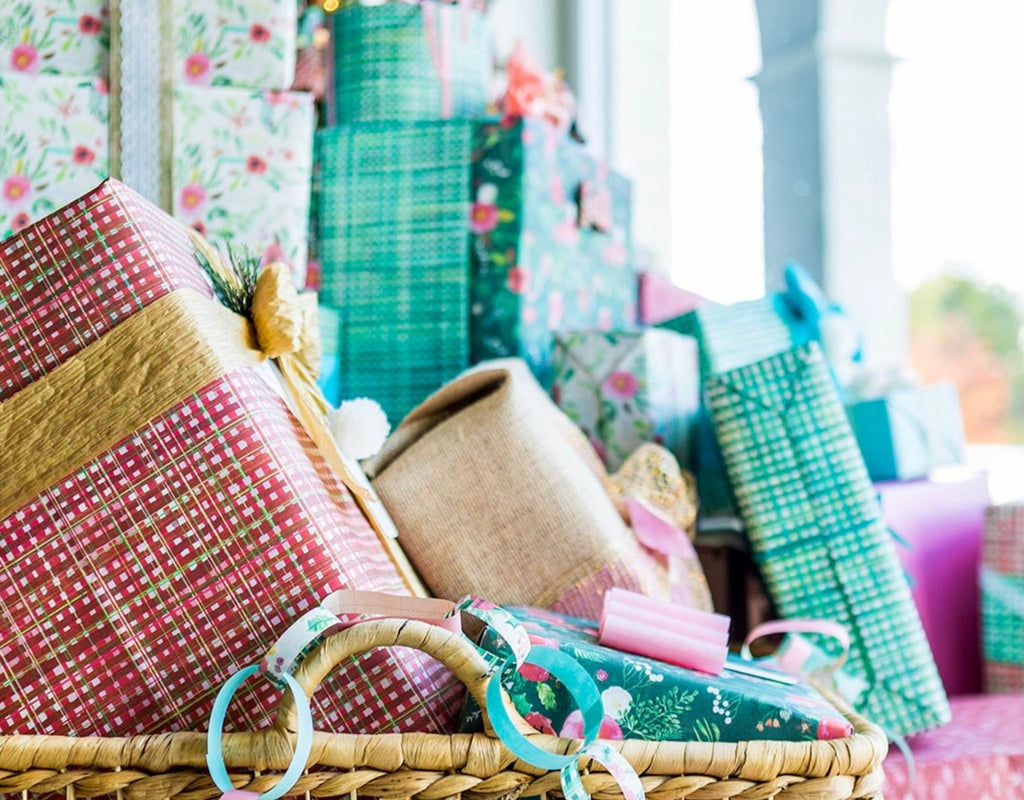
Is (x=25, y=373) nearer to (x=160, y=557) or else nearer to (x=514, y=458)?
(x=160, y=557)

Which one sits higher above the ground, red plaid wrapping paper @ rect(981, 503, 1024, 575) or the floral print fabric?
the floral print fabric

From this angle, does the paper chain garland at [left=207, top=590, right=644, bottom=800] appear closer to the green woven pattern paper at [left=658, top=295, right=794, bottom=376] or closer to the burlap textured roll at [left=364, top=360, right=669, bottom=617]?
the burlap textured roll at [left=364, top=360, right=669, bottom=617]

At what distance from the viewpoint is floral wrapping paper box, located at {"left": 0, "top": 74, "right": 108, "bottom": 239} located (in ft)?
3.39

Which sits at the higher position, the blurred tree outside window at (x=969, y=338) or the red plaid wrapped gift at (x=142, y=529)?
the red plaid wrapped gift at (x=142, y=529)

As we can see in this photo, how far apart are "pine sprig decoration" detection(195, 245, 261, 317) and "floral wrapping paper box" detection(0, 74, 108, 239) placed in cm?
34

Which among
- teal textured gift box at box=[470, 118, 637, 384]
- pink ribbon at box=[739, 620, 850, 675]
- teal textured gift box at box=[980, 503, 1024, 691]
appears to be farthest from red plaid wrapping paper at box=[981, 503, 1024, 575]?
teal textured gift box at box=[470, 118, 637, 384]

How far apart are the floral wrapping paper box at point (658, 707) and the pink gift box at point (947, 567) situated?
29.8 inches

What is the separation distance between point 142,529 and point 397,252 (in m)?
0.75

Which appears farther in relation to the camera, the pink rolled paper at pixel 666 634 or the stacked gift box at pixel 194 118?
the stacked gift box at pixel 194 118

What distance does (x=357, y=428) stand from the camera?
2.66 ft

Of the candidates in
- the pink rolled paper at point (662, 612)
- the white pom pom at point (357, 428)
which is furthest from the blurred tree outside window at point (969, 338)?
the white pom pom at point (357, 428)

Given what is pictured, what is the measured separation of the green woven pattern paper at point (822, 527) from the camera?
1.13 m

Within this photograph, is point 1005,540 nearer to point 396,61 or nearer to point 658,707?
point 658,707

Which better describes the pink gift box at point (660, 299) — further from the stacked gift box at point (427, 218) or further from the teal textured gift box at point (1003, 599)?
the teal textured gift box at point (1003, 599)
